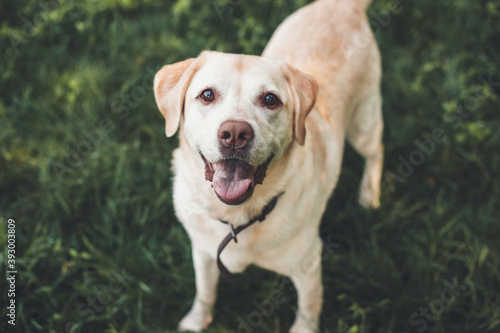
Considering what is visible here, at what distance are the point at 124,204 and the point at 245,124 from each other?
1.67 meters

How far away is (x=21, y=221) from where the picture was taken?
10.6ft

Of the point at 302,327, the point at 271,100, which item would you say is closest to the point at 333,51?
the point at 271,100

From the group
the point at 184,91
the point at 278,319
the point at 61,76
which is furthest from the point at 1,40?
the point at 278,319

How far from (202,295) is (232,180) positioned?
3.58 feet

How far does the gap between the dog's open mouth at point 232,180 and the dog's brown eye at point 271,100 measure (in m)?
0.32

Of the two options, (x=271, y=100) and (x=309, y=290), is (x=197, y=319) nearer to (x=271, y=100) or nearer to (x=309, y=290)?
(x=309, y=290)

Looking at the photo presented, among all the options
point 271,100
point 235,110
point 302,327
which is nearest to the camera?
point 235,110

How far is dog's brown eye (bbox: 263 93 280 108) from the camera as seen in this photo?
2.21 m

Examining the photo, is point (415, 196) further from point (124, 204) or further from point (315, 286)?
point (124, 204)

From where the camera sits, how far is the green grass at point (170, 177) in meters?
3.00

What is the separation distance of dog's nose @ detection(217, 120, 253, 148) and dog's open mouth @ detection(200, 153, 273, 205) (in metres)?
0.14

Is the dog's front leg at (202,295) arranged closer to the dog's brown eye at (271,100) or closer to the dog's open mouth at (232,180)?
the dog's open mouth at (232,180)

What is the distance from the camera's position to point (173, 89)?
91.4 inches

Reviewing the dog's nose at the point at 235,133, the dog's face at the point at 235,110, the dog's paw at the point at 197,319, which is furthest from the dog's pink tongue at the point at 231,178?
the dog's paw at the point at 197,319
